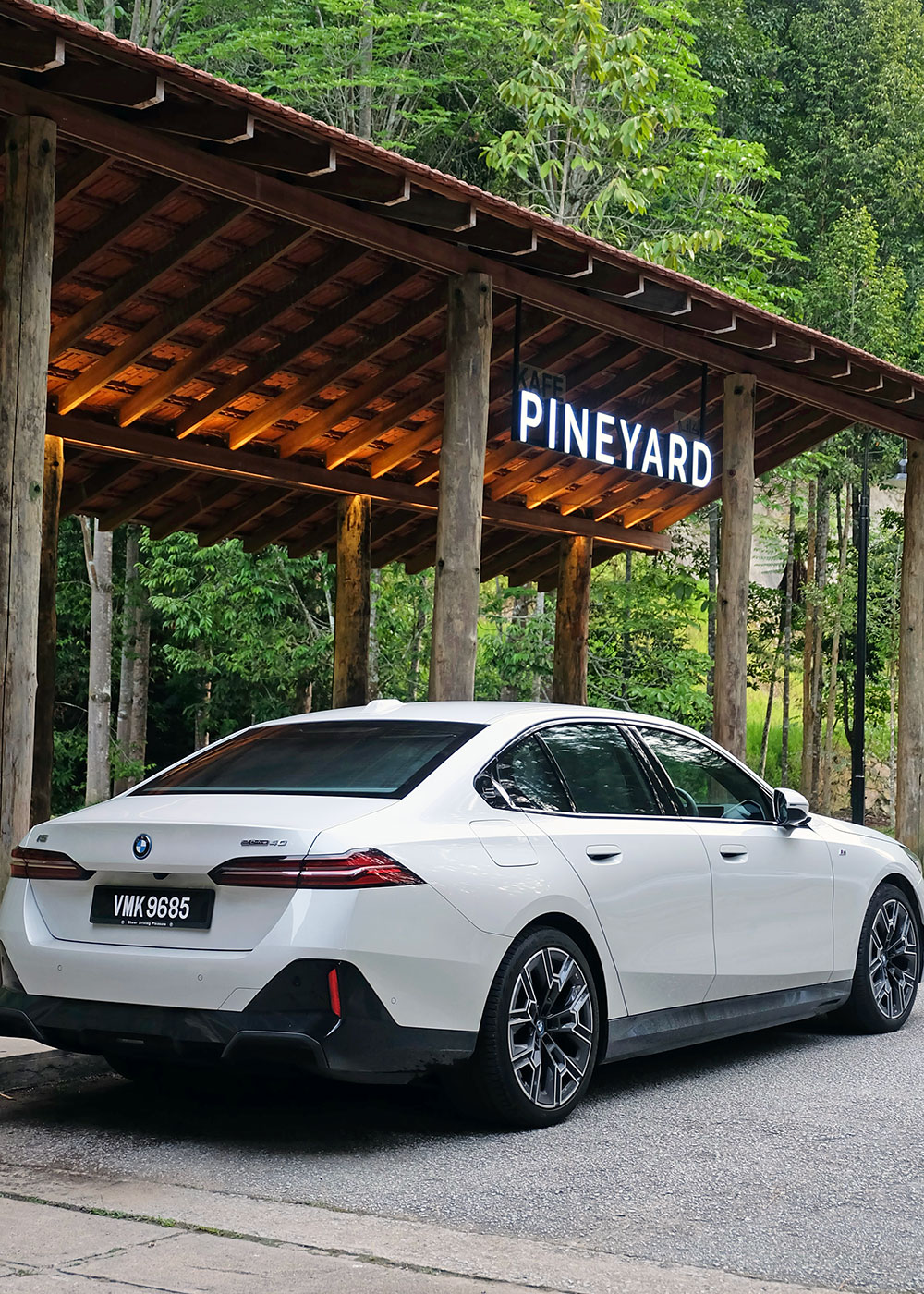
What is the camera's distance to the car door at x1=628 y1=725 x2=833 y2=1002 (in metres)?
6.66

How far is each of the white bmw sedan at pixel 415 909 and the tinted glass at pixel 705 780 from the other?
19mm

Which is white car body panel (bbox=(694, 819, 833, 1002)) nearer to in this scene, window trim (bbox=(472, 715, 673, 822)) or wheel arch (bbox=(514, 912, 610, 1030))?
window trim (bbox=(472, 715, 673, 822))

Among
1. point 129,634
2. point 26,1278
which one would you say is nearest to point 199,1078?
point 26,1278

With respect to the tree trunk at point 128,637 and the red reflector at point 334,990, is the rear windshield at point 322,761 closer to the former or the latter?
the red reflector at point 334,990

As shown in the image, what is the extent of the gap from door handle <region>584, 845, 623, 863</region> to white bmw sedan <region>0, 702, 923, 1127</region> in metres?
0.01

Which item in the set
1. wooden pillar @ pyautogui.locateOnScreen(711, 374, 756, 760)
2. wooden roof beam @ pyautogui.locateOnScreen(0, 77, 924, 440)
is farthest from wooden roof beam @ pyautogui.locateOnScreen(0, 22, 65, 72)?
wooden pillar @ pyautogui.locateOnScreen(711, 374, 756, 760)

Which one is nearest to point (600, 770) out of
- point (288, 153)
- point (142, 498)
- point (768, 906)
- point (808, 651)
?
point (768, 906)

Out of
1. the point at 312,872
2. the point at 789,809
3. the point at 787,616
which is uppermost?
the point at 787,616

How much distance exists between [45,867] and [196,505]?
10.4 m

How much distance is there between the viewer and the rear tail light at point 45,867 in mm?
5430

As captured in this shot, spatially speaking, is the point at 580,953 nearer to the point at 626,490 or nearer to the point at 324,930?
the point at 324,930

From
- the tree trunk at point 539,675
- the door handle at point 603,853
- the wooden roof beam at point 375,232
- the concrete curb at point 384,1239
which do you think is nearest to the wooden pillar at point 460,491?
the wooden roof beam at point 375,232

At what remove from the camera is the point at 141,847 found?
5273 millimetres

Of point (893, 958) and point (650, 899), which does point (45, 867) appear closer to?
point (650, 899)
